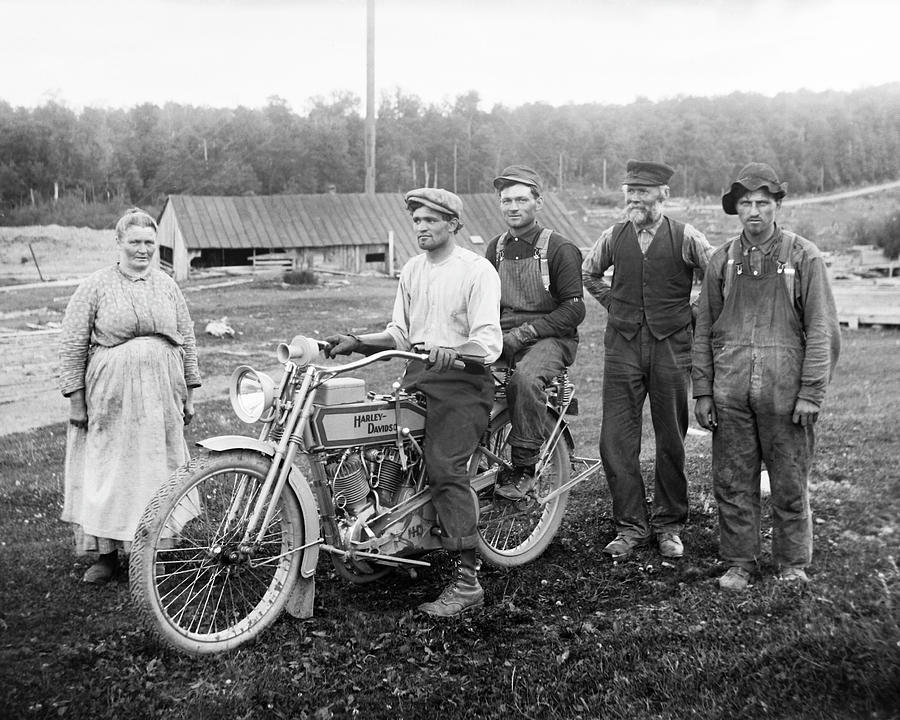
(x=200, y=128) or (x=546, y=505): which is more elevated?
(x=200, y=128)

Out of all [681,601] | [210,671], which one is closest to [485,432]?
[681,601]

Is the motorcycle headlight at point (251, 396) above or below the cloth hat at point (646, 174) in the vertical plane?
below

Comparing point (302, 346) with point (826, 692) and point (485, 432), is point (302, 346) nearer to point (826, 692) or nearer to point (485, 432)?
point (485, 432)

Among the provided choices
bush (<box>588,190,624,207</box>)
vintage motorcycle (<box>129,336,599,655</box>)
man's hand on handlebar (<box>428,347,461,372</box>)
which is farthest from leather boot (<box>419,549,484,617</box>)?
bush (<box>588,190,624,207</box>)

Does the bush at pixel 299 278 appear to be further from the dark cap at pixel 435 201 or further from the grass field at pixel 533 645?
the dark cap at pixel 435 201

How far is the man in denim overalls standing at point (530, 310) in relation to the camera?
16.0 ft

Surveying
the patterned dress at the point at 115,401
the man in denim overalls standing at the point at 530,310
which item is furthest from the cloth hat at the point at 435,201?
the patterned dress at the point at 115,401

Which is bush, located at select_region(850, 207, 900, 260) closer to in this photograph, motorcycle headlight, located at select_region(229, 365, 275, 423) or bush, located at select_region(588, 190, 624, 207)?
bush, located at select_region(588, 190, 624, 207)

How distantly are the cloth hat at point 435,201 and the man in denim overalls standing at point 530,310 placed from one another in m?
0.63

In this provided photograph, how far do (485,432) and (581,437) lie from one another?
4.32 meters

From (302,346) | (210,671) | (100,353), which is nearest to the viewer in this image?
(210,671)

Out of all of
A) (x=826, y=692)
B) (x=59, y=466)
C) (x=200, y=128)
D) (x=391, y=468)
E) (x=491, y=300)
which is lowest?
(x=59, y=466)

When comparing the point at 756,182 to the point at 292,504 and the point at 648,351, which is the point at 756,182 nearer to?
the point at 648,351

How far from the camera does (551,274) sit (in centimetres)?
509
